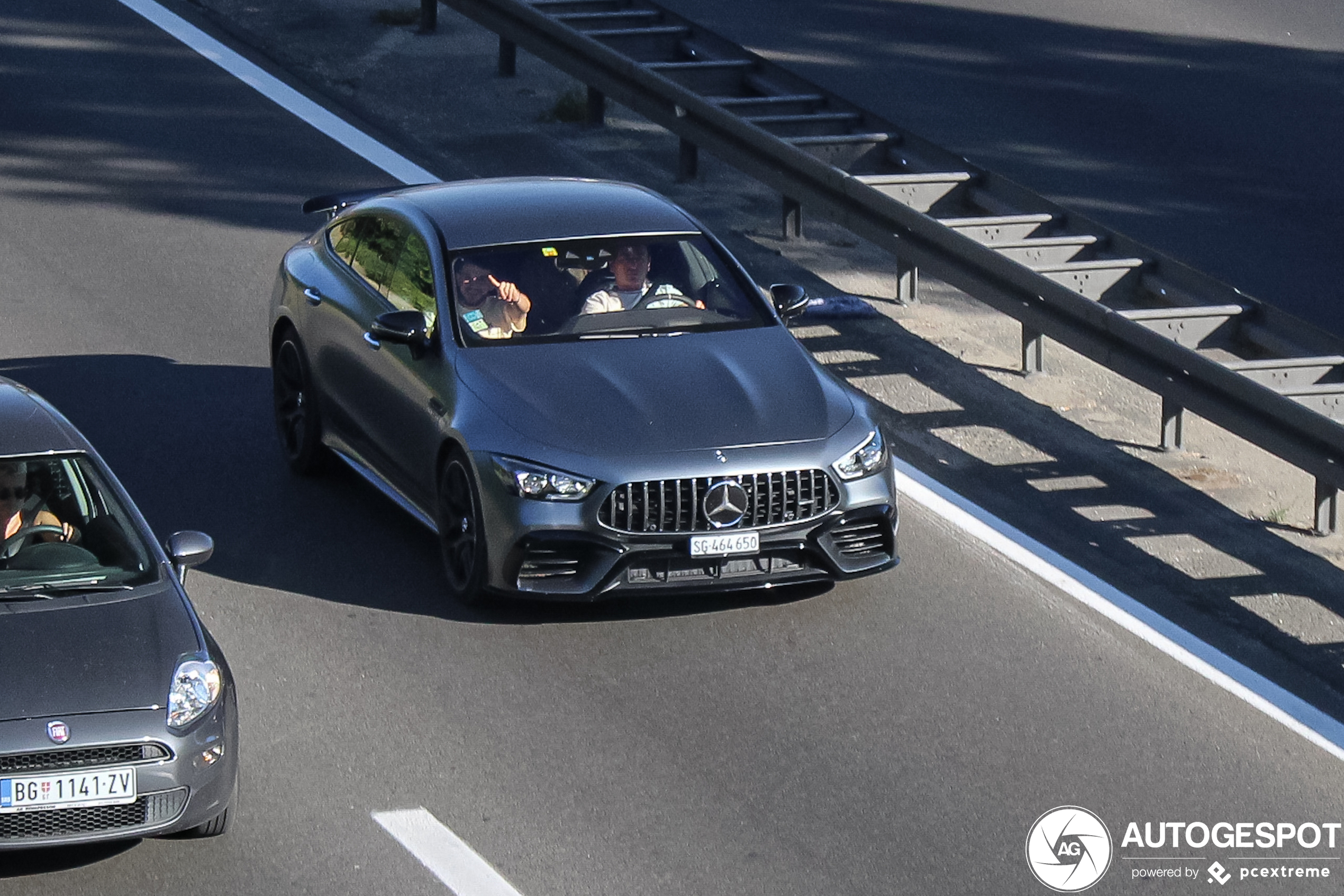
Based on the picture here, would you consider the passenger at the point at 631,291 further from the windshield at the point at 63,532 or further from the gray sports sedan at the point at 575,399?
the windshield at the point at 63,532

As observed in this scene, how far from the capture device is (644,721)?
8422mm

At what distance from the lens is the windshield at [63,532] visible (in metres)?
7.59

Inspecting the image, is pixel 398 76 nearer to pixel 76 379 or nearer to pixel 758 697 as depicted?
pixel 76 379

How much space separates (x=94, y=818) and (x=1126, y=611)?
4.89 meters

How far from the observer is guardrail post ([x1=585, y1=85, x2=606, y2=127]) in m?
17.4

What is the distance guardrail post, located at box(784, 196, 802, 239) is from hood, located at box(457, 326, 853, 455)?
15.9ft

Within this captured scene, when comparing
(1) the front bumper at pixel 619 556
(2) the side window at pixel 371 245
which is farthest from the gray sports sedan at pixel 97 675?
(2) the side window at pixel 371 245

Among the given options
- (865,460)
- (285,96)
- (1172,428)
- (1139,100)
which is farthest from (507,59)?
(865,460)

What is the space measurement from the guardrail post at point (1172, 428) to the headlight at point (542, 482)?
391 cm

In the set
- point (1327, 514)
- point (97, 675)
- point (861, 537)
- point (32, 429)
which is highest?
point (32, 429)

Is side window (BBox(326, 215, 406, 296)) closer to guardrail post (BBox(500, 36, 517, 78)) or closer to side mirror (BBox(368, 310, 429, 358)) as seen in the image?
side mirror (BBox(368, 310, 429, 358))

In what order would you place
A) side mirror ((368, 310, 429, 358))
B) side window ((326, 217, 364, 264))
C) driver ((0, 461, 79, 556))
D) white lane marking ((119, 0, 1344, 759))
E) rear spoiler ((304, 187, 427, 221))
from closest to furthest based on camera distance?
driver ((0, 461, 79, 556)) → white lane marking ((119, 0, 1344, 759)) → side mirror ((368, 310, 429, 358)) → side window ((326, 217, 364, 264)) → rear spoiler ((304, 187, 427, 221))

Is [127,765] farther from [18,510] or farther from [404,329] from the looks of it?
[404,329]

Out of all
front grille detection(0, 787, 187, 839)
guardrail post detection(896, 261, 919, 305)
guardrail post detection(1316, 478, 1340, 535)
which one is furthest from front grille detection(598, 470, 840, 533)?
guardrail post detection(896, 261, 919, 305)
